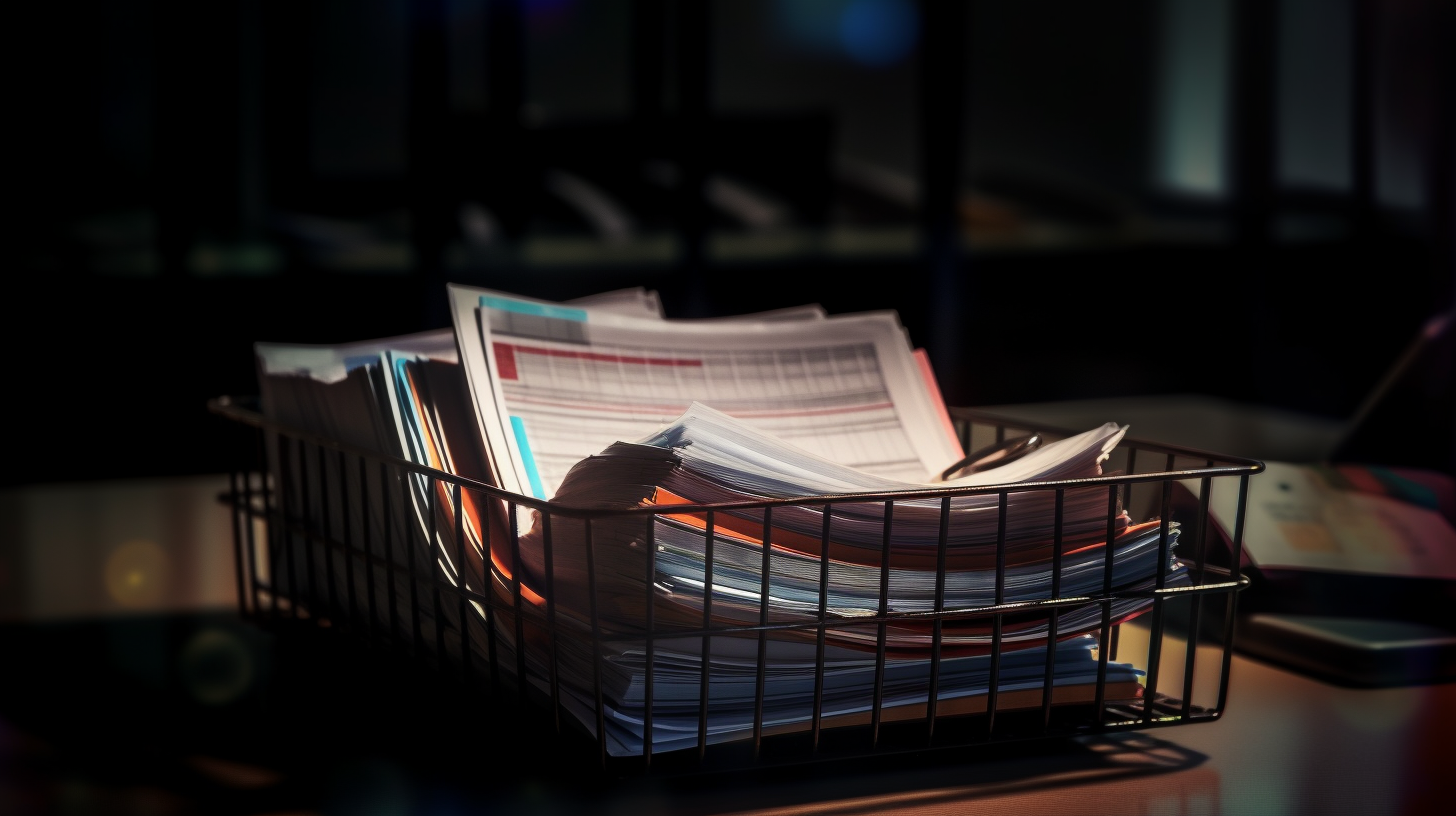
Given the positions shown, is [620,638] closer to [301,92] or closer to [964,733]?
[964,733]

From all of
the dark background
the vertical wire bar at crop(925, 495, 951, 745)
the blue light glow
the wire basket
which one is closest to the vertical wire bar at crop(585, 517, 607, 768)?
the wire basket

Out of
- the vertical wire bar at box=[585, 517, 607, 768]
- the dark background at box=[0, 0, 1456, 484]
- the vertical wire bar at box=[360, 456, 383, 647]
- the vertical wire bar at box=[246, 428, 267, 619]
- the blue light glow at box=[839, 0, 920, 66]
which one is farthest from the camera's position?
the blue light glow at box=[839, 0, 920, 66]

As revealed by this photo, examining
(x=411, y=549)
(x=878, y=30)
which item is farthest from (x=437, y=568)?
(x=878, y=30)

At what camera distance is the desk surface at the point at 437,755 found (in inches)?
16.3

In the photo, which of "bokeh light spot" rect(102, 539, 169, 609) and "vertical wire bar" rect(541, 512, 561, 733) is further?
"bokeh light spot" rect(102, 539, 169, 609)

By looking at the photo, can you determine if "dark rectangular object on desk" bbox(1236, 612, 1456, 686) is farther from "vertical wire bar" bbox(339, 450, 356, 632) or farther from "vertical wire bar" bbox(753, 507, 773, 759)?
"vertical wire bar" bbox(339, 450, 356, 632)

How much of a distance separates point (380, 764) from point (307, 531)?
0.46 feet

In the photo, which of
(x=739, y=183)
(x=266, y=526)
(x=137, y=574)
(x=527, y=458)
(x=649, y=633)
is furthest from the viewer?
(x=739, y=183)

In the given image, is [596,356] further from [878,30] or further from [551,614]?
[878,30]

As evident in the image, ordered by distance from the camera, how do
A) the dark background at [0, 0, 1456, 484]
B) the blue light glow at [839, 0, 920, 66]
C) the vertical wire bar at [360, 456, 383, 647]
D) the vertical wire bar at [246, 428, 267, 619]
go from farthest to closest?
the blue light glow at [839, 0, 920, 66]
the dark background at [0, 0, 1456, 484]
the vertical wire bar at [246, 428, 267, 619]
the vertical wire bar at [360, 456, 383, 647]

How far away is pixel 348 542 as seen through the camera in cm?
52


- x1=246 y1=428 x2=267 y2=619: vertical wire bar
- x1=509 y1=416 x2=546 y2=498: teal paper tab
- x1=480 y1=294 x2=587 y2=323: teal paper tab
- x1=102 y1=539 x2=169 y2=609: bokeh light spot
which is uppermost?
x1=480 y1=294 x2=587 y2=323: teal paper tab

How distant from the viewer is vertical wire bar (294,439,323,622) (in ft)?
1.77

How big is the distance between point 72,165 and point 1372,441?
5.53 ft
